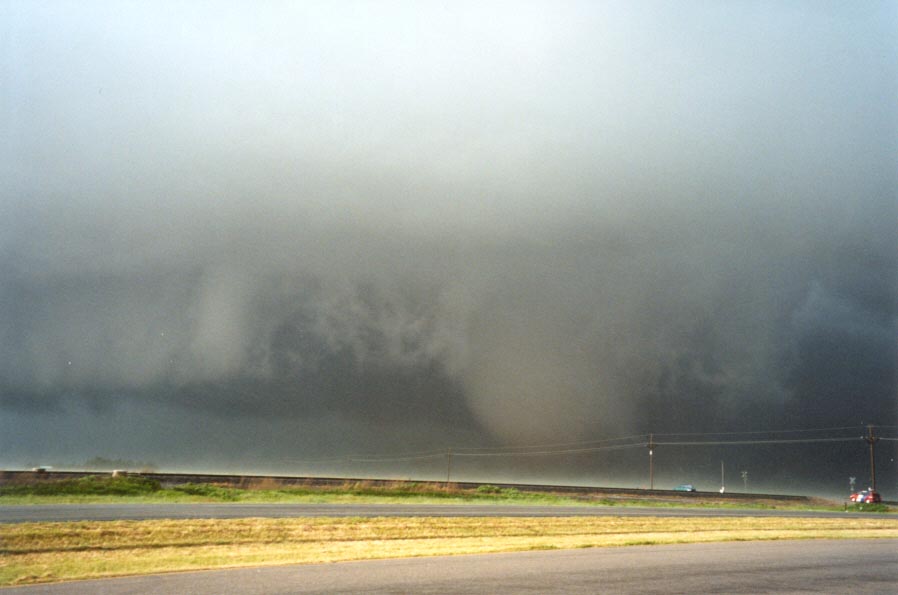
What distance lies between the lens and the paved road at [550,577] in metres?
15.7

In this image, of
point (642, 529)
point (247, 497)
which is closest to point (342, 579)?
point (642, 529)

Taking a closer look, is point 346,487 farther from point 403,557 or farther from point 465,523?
point 403,557

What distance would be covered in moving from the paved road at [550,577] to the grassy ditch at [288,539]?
191 cm

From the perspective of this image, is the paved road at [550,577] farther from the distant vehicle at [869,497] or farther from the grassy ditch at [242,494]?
the distant vehicle at [869,497]

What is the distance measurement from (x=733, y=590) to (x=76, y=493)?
45.2 m

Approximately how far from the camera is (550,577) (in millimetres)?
18016

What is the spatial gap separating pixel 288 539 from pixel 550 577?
39.6 feet

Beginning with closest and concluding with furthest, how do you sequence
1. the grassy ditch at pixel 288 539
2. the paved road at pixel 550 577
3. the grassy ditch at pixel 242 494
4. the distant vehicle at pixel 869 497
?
the paved road at pixel 550 577 → the grassy ditch at pixel 288 539 → the grassy ditch at pixel 242 494 → the distant vehicle at pixel 869 497

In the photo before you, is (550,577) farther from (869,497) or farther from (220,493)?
(869,497)

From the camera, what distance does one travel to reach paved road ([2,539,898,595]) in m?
15.7

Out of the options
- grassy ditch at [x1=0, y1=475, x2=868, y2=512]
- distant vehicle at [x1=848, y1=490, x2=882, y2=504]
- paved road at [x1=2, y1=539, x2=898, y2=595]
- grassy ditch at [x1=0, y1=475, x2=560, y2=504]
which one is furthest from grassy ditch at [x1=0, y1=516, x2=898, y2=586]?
distant vehicle at [x1=848, y1=490, x2=882, y2=504]

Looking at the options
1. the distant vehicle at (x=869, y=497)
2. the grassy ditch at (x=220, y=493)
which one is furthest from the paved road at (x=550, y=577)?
the distant vehicle at (x=869, y=497)

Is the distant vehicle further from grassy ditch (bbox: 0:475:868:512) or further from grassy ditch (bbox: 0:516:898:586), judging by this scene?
grassy ditch (bbox: 0:516:898:586)

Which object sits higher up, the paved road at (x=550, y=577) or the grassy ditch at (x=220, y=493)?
the paved road at (x=550, y=577)
